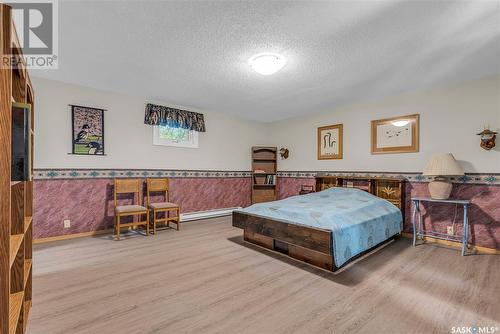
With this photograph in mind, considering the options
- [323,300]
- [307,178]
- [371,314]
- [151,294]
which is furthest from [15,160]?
[307,178]

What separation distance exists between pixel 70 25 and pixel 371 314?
3501mm

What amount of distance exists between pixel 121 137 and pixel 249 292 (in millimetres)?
3417

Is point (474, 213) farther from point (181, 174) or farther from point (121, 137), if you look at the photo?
point (121, 137)

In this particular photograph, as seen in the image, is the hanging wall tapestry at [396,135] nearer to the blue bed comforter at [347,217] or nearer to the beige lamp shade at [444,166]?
the beige lamp shade at [444,166]

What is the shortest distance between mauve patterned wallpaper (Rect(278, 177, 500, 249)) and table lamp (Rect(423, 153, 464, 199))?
30cm

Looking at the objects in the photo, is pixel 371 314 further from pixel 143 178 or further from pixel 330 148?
pixel 143 178

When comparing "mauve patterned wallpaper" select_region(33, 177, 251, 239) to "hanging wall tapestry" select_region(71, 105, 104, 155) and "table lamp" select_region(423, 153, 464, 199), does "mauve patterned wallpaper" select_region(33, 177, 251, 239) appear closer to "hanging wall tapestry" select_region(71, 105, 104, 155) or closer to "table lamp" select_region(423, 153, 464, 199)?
"hanging wall tapestry" select_region(71, 105, 104, 155)

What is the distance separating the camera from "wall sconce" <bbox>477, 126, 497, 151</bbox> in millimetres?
3154

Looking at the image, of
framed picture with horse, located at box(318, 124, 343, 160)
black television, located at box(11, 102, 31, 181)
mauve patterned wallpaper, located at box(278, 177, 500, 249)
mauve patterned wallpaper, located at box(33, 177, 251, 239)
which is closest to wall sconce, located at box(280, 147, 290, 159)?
framed picture with horse, located at box(318, 124, 343, 160)

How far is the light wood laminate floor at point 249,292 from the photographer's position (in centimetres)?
167

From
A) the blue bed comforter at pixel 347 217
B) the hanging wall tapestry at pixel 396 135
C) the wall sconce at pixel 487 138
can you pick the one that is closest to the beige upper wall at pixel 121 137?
the blue bed comforter at pixel 347 217

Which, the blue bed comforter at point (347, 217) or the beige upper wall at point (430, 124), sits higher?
the beige upper wall at point (430, 124)

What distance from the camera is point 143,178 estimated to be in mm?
4398

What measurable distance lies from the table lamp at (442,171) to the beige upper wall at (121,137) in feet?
12.5
